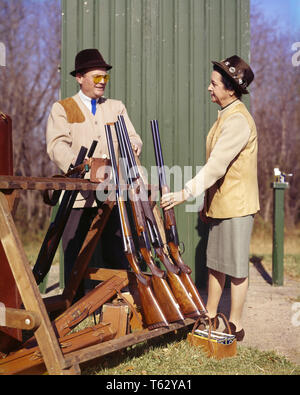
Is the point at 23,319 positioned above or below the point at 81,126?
below

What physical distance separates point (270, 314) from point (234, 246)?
1.57 m

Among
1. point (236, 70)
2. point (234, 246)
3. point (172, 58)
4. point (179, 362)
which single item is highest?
point (172, 58)

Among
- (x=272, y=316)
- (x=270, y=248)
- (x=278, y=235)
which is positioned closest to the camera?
(x=272, y=316)

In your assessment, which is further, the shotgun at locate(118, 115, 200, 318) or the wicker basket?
the wicker basket

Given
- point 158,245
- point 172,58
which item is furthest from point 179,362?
point 172,58

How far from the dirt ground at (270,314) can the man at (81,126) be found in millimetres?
1729

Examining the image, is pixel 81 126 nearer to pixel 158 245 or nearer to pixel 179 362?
pixel 158 245

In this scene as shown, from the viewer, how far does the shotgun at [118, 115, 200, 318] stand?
3344mm

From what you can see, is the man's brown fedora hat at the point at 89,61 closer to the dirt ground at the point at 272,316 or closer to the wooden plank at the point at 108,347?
the wooden plank at the point at 108,347

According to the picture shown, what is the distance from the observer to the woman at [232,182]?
143 inches

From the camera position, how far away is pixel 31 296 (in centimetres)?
269

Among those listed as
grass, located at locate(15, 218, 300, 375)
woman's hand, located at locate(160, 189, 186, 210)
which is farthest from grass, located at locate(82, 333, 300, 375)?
woman's hand, located at locate(160, 189, 186, 210)

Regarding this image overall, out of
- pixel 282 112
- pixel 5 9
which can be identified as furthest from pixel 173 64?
pixel 282 112

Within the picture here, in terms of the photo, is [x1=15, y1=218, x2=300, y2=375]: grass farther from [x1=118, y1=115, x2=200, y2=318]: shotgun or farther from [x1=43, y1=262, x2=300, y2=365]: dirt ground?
[x1=118, y1=115, x2=200, y2=318]: shotgun
